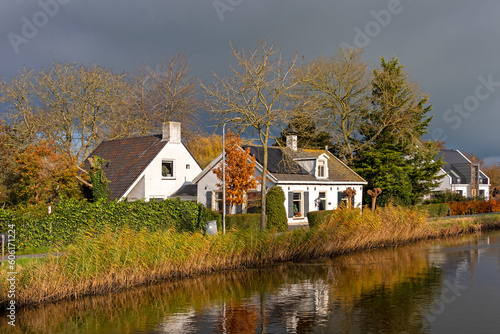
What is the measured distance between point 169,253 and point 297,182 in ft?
61.1

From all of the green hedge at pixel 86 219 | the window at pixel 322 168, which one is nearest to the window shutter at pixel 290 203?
the window at pixel 322 168

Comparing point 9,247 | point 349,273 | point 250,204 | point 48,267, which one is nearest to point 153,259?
point 48,267

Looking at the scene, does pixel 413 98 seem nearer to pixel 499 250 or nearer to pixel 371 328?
pixel 499 250

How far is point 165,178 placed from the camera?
37.4m

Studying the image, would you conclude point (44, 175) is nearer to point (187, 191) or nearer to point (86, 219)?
point (86, 219)

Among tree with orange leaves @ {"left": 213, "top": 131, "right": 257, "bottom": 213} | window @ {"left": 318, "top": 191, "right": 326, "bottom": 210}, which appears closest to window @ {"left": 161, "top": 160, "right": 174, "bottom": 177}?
tree with orange leaves @ {"left": 213, "top": 131, "right": 257, "bottom": 213}

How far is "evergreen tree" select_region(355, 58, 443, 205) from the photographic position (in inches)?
1807

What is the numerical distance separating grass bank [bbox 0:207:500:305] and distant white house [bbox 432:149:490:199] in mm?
44398

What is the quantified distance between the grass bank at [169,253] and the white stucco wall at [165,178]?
46.8 feet

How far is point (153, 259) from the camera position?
60.8 feet

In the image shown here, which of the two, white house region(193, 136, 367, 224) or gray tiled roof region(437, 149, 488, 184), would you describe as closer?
white house region(193, 136, 367, 224)

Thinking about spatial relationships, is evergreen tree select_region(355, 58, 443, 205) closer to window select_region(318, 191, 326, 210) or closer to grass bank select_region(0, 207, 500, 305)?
window select_region(318, 191, 326, 210)

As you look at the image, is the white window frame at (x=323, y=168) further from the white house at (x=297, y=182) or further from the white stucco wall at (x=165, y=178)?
the white stucco wall at (x=165, y=178)

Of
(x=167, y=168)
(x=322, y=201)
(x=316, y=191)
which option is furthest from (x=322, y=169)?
(x=167, y=168)
